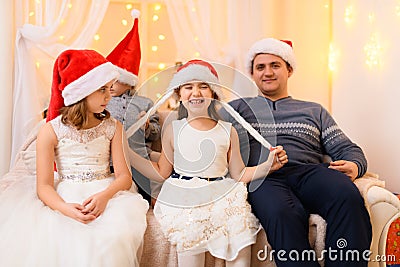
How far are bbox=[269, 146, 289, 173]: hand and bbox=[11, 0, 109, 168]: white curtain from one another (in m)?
1.42

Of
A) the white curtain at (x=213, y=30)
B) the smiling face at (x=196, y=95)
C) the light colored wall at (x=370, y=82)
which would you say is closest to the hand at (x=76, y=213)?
the smiling face at (x=196, y=95)

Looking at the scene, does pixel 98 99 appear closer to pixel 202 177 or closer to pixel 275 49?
pixel 202 177

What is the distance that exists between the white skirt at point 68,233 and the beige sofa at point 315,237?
0.11m

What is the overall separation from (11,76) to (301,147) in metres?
A: 1.69

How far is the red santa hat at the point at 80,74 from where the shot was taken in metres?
1.88

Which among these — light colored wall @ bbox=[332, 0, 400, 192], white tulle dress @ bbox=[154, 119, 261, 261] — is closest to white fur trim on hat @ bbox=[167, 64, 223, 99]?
white tulle dress @ bbox=[154, 119, 261, 261]

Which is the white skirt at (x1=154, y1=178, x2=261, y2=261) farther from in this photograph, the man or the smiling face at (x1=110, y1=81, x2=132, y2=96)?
the smiling face at (x1=110, y1=81, x2=132, y2=96)

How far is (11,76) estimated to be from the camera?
2.87m

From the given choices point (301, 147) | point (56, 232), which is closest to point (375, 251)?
point (301, 147)

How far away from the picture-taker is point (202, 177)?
193 centimetres

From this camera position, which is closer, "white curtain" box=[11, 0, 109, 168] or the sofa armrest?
the sofa armrest

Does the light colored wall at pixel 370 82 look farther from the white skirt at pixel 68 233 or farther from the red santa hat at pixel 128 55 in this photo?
the white skirt at pixel 68 233

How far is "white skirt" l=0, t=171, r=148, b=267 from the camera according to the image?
59.7 inches

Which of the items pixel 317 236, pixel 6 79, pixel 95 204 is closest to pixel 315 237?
pixel 317 236
